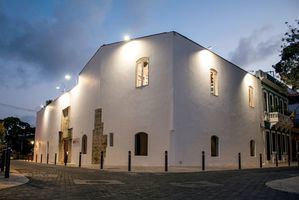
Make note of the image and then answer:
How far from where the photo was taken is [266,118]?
106 ft

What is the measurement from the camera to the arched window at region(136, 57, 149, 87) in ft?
72.1

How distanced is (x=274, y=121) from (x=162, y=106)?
54.2 ft

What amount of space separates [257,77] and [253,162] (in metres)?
8.10

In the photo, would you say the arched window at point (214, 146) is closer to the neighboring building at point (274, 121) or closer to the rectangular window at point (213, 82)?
the rectangular window at point (213, 82)

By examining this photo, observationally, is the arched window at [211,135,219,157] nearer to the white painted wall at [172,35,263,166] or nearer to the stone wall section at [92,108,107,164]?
the white painted wall at [172,35,263,166]

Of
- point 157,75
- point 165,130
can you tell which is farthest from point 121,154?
point 157,75

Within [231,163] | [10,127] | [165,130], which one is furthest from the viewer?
[10,127]

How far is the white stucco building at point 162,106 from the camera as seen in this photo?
20.4m

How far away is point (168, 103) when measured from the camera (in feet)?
66.2

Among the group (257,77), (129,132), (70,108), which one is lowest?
(129,132)

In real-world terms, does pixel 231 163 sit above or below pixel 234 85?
below

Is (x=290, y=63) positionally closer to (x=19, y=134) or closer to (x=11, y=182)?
(x=11, y=182)

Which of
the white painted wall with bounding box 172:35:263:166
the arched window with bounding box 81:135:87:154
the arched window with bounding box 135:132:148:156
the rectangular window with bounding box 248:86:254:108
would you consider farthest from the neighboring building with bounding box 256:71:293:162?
the arched window with bounding box 81:135:87:154

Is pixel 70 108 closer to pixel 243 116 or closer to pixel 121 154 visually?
pixel 121 154
